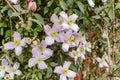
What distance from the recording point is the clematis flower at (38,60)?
63.5 inches

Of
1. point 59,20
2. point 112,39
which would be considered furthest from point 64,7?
point 112,39

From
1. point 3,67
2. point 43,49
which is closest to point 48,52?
point 43,49

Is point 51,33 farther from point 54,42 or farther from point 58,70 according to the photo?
point 58,70

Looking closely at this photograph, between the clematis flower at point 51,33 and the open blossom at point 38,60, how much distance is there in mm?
77

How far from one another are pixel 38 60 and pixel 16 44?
12 centimetres

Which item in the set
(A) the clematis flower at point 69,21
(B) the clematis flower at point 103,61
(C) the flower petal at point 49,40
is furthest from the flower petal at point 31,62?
(B) the clematis flower at point 103,61

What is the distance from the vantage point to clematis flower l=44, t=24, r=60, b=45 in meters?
1.58

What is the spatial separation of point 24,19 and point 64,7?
186 millimetres

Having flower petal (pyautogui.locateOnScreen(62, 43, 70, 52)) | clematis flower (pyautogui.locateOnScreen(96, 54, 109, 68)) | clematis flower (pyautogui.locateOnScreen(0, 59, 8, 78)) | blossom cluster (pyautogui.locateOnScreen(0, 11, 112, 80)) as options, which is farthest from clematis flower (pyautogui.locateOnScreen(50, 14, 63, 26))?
clematis flower (pyautogui.locateOnScreen(96, 54, 109, 68))

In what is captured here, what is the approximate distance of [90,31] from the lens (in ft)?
5.88

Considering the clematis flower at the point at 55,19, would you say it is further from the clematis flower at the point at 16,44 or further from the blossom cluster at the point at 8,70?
the blossom cluster at the point at 8,70

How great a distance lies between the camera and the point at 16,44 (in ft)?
5.28

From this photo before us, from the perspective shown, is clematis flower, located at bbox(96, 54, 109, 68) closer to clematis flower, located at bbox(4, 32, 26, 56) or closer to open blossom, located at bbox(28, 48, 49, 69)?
open blossom, located at bbox(28, 48, 49, 69)

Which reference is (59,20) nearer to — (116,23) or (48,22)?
(48,22)
